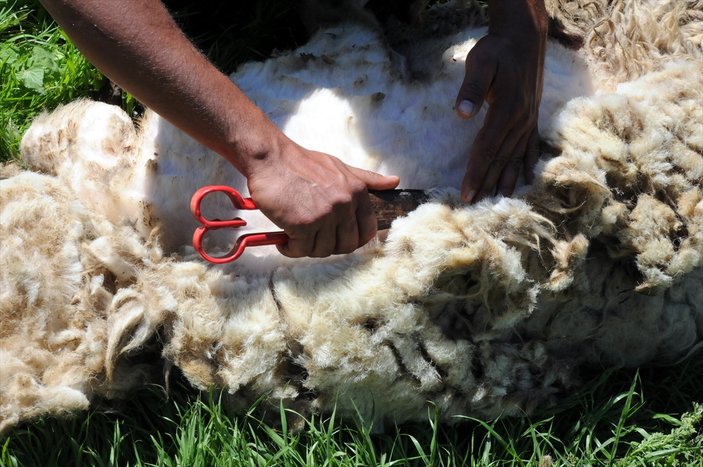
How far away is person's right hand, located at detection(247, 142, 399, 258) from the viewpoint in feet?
6.63

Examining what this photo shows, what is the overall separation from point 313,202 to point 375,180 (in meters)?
0.27

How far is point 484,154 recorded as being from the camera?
87.7 inches

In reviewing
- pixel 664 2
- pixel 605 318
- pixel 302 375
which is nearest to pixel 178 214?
pixel 302 375

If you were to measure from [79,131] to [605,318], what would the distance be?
1.67 metres

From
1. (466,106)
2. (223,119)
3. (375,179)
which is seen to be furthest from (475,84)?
(223,119)

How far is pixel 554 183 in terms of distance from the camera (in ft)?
7.29

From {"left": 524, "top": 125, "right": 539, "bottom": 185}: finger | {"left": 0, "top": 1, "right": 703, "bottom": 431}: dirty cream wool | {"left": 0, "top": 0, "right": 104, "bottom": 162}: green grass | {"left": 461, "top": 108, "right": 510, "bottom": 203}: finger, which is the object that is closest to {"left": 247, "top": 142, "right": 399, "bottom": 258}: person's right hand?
{"left": 0, "top": 1, "right": 703, "bottom": 431}: dirty cream wool

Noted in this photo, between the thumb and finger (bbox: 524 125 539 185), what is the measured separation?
0.36 metres

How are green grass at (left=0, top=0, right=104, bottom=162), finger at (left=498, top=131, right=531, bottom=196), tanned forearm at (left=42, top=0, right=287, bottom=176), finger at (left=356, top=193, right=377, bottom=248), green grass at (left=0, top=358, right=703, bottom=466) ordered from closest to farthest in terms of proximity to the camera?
tanned forearm at (left=42, top=0, right=287, bottom=176)
finger at (left=356, top=193, right=377, bottom=248)
finger at (left=498, top=131, right=531, bottom=196)
green grass at (left=0, top=358, right=703, bottom=466)
green grass at (left=0, top=0, right=104, bottom=162)

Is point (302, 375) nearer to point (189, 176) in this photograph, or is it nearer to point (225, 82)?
point (189, 176)

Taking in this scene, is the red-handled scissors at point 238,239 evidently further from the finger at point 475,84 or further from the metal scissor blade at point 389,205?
the finger at point 475,84

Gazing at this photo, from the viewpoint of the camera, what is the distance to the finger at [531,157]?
7.41 feet

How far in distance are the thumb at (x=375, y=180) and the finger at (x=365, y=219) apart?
0.07 metres

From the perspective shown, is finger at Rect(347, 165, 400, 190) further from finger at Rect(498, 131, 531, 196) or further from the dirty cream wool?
finger at Rect(498, 131, 531, 196)
